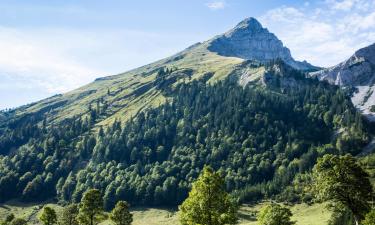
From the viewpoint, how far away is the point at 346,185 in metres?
61.0

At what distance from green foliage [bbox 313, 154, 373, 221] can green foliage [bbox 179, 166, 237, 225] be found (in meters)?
16.7

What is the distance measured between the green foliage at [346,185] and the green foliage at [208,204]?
16.7 meters

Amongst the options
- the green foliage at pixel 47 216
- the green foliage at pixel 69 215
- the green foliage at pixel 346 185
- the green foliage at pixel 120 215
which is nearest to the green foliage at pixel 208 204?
the green foliage at pixel 346 185

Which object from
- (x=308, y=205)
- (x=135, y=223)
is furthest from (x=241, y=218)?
(x=135, y=223)

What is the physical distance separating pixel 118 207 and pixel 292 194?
376 feet

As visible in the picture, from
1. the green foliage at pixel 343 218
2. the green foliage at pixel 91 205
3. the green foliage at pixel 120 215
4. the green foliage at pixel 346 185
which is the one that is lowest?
the green foliage at pixel 343 218

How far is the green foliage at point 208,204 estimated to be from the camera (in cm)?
5425

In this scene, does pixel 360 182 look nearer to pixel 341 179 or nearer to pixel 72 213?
pixel 341 179

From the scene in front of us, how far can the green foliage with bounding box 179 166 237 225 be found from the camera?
54.2 meters

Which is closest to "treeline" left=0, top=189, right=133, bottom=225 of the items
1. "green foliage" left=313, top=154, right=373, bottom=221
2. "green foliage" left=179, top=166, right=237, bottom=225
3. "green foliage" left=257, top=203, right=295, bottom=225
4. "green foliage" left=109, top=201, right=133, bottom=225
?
"green foliage" left=109, top=201, right=133, bottom=225

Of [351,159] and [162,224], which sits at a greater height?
[351,159]

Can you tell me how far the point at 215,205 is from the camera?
180 ft

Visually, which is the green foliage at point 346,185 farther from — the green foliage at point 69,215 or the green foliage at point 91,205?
the green foliage at point 69,215

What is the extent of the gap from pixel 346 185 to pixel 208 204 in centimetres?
2164
